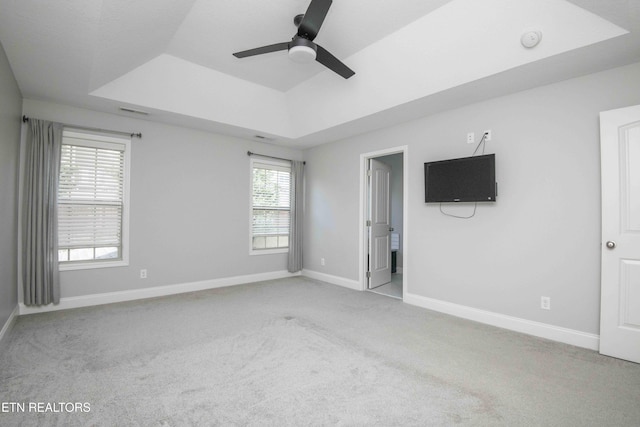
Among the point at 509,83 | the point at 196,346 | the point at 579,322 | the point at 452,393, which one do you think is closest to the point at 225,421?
the point at 196,346

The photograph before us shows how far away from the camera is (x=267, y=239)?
5.56m

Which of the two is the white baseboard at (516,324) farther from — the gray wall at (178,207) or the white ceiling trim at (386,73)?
the gray wall at (178,207)

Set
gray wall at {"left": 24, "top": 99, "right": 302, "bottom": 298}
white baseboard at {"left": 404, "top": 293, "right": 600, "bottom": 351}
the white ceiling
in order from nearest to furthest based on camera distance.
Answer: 1. the white ceiling
2. white baseboard at {"left": 404, "top": 293, "right": 600, "bottom": 351}
3. gray wall at {"left": 24, "top": 99, "right": 302, "bottom": 298}

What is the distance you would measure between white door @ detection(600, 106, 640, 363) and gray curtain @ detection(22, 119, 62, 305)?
18.7 ft

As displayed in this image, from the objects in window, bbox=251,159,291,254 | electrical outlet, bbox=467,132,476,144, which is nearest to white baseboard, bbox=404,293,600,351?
electrical outlet, bbox=467,132,476,144

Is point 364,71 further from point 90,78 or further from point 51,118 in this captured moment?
point 51,118

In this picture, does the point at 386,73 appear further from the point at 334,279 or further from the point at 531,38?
the point at 334,279

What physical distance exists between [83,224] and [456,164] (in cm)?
472

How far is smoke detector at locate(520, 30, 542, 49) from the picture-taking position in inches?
93.3

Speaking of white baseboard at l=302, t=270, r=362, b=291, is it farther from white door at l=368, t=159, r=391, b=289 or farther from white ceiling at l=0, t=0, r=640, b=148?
white ceiling at l=0, t=0, r=640, b=148

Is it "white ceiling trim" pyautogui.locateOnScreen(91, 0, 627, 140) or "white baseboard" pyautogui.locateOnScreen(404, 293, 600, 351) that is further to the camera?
"white baseboard" pyautogui.locateOnScreen(404, 293, 600, 351)

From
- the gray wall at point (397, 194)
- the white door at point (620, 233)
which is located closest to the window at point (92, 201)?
the gray wall at point (397, 194)

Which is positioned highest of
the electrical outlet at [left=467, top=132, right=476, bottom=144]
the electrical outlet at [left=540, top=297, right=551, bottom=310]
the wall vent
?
the wall vent

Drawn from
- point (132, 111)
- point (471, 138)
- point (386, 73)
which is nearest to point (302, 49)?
point (386, 73)
